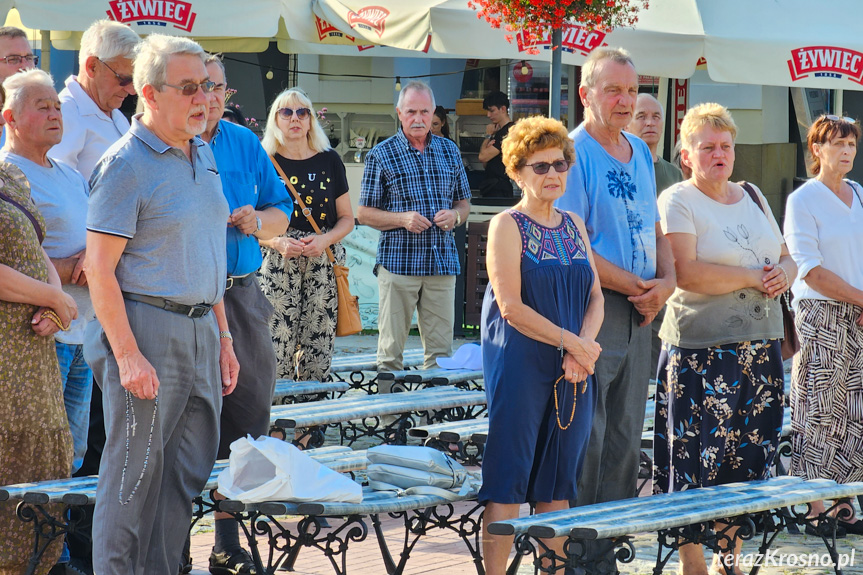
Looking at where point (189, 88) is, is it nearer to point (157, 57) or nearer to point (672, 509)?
point (157, 57)

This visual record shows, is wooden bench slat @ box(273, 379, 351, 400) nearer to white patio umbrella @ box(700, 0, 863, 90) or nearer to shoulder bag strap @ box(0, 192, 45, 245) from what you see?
shoulder bag strap @ box(0, 192, 45, 245)

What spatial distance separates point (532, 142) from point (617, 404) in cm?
111

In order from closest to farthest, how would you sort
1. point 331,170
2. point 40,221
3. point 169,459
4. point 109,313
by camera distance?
point 109,313, point 169,459, point 40,221, point 331,170

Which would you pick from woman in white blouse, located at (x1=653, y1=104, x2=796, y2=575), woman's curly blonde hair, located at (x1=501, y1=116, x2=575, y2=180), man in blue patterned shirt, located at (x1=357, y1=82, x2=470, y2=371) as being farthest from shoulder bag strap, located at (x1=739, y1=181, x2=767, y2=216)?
man in blue patterned shirt, located at (x1=357, y1=82, x2=470, y2=371)

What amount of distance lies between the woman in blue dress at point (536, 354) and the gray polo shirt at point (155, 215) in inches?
43.9

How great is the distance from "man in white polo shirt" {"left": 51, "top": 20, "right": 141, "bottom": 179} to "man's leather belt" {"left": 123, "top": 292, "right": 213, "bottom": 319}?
1343mm

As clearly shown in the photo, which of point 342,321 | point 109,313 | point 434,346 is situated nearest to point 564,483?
point 109,313

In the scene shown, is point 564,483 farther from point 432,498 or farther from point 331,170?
point 331,170

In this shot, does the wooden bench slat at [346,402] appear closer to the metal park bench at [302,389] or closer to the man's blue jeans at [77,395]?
the metal park bench at [302,389]

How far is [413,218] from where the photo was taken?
729 centimetres

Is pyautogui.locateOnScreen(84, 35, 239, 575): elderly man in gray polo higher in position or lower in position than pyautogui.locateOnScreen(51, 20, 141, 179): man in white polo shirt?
lower

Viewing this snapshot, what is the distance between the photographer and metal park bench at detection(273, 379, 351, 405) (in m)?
6.45

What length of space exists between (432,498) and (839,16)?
285 inches

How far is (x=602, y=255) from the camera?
4.59 m
